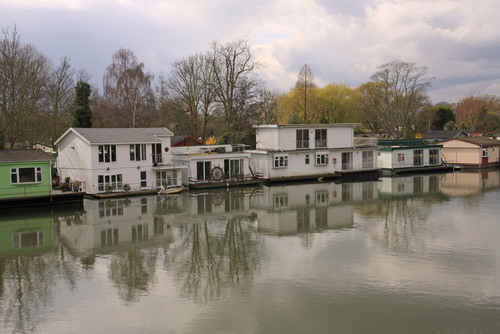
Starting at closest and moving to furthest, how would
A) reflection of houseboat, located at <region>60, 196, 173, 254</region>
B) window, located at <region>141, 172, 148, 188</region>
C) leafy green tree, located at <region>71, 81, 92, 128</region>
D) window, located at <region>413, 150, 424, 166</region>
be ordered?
reflection of houseboat, located at <region>60, 196, 173, 254</region> < window, located at <region>141, 172, 148, 188</region> < leafy green tree, located at <region>71, 81, 92, 128</region> < window, located at <region>413, 150, 424, 166</region>

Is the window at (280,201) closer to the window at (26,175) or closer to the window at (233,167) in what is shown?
the window at (233,167)

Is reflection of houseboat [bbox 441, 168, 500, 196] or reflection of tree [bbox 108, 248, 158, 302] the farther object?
reflection of houseboat [bbox 441, 168, 500, 196]

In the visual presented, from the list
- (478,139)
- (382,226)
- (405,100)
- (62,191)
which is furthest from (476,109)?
(62,191)

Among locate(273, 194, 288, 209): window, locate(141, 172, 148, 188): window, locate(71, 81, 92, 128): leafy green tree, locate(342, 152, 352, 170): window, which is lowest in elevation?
locate(273, 194, 288, 209): window

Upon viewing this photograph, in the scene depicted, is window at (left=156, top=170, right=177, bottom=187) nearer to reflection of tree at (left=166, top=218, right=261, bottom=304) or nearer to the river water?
the river water

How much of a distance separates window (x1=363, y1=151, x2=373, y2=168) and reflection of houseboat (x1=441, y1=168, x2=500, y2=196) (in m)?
6.29

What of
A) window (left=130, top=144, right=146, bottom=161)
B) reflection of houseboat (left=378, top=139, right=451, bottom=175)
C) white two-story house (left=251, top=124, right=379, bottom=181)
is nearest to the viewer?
window (left=130, top=144, right=146, bottom=161)

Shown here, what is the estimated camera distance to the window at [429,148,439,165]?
46009 mm

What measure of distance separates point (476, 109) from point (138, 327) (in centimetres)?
8060

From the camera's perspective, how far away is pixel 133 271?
15.0 metres

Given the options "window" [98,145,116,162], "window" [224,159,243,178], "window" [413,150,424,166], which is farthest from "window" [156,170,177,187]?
"window" [413,150,424,166]

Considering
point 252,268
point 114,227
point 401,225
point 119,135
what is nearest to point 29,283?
point 252,268

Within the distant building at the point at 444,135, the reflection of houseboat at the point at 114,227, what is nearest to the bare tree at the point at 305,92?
the distant building at the point at 444,135

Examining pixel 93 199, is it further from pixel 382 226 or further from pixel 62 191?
pixel 382 226
